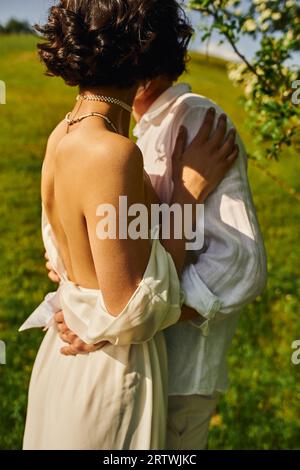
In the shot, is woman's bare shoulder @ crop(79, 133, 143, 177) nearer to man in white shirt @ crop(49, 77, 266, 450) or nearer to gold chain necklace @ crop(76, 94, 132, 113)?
gold chain necklace @ crop(76, 94, 132, 113)

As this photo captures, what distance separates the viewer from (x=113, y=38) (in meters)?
1.93

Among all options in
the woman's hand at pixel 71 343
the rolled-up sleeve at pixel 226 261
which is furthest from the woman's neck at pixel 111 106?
the woman's hand at pixel 71 343

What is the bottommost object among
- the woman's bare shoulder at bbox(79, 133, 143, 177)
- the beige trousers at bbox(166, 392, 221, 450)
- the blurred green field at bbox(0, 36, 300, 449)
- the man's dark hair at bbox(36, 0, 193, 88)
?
the blurred green field at bbox(0, 36, 300, 449)

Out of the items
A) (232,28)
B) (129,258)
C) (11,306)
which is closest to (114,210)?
(129,258)

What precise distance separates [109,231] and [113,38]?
24.6 inches

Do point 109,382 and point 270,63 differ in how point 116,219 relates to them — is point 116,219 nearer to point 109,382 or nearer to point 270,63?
point 109,382

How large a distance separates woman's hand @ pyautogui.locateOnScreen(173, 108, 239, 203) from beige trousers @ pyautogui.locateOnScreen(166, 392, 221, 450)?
78cm

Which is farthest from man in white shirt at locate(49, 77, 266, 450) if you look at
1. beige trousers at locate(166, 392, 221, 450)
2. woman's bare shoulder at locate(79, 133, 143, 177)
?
woman's bare shoulder at locate(79, 133, 143, 177)

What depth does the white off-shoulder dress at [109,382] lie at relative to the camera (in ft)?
6.56

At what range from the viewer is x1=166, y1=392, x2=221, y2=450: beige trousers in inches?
91.2

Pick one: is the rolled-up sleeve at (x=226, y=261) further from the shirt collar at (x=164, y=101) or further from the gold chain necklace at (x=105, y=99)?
the gold chain necklace at (x=105, y=99)

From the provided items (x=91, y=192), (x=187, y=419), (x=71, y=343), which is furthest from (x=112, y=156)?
(x=187, y=419)

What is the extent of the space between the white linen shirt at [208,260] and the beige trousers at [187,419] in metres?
0.06

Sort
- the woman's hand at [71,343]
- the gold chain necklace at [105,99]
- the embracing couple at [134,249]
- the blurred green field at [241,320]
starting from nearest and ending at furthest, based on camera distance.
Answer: the embracing couple at [134,249]
the gold chain necklace at [105,99]
the woman's hand at [71,343]
the blurred green field at [241,320]
